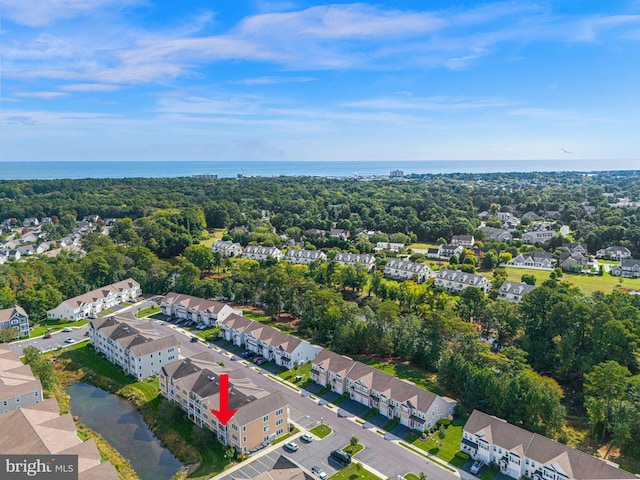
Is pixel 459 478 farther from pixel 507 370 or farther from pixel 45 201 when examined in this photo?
pixel 45 201

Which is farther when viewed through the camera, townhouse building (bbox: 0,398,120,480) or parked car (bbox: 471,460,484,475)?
parked car (bbox: 471,460,484,475)

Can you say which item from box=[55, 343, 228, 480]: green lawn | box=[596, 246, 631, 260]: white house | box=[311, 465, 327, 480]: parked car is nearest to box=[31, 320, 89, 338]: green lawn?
box=[55, 343, 228, 480]: green lawn

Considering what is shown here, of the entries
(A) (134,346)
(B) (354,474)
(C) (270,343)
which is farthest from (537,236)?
(A) (134,346)

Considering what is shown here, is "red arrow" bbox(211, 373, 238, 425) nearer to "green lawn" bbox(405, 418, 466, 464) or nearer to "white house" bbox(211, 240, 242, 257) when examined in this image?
"green lawn" bbox(405, 418, 466, 464)

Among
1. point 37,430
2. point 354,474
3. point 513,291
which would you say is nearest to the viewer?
point 37,430

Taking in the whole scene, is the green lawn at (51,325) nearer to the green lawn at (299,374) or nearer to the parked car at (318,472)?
the green lawn at (299,374)

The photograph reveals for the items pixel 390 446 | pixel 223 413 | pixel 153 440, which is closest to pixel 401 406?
pixel 390 446

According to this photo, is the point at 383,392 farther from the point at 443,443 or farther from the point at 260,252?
the point at 260,252
